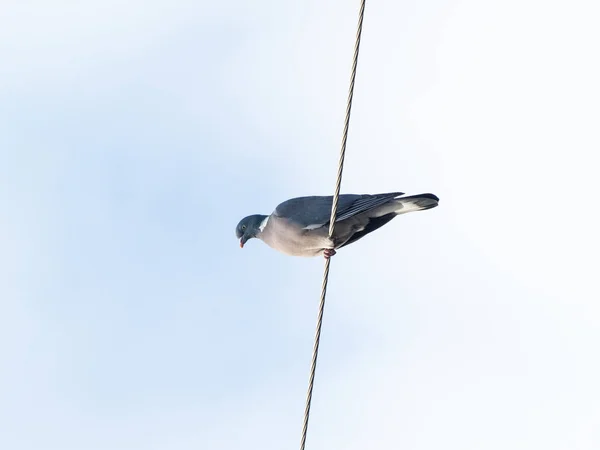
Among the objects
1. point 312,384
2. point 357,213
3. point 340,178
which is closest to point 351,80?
point 340,178

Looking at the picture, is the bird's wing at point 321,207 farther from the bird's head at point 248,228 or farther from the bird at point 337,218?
the bird's head at point 248,228

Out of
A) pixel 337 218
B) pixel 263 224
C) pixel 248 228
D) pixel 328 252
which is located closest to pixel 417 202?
pixel 337 218

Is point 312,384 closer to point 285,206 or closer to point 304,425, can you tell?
point 304,425

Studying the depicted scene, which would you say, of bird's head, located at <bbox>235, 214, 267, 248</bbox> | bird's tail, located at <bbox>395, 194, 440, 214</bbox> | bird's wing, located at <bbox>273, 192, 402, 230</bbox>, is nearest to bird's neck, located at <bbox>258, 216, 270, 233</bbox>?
bird's head, located at <bbox>235, 214, 267, 248</bbox>

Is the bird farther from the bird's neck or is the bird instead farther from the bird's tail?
the bird's neck

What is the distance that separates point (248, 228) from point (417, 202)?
1.95 metres

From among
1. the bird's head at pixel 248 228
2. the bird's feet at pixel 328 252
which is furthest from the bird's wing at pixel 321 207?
the bird's head at pixel 248 228

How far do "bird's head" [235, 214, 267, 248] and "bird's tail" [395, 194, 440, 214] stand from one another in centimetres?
161

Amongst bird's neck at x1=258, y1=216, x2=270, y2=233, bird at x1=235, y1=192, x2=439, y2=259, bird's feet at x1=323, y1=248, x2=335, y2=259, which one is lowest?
bird's feet at x1=323, y1=248, x2=335, y2=259

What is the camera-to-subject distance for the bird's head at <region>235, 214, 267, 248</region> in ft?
25.5

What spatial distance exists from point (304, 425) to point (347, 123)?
1540 millimetres

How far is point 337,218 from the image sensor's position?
6359mm

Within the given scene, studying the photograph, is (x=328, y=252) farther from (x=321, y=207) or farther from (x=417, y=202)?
(x=417, y=202)

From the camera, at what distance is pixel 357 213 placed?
6449 mm
